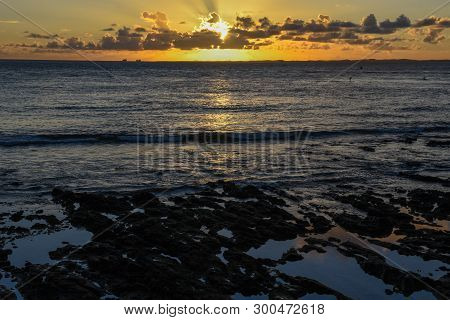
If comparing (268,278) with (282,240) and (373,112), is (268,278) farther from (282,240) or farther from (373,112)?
(373,112)

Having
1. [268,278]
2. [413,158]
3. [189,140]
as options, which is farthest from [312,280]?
[189,140]

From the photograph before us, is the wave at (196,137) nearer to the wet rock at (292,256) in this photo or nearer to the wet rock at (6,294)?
the wet rock at (292,256)

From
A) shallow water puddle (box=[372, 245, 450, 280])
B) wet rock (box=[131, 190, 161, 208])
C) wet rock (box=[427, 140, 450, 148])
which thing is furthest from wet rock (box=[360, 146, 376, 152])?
wet rock (box=[131, 190, 161, 208])

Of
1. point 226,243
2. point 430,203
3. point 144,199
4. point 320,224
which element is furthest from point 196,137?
point 226,243

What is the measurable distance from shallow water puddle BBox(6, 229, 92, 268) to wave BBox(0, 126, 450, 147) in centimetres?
1949

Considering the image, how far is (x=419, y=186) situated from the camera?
22.8 m

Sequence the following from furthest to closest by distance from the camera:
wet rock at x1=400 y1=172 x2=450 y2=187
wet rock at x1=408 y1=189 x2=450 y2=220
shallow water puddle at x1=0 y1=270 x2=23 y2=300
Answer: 1. wet rock at x1=400 y1=172 x2=450 y2=187
2. wet rock at x1=408 y1=189 x2=450 y2=220
3. shallow water puddle at x1=0 y1=270 x2=23 y2=300

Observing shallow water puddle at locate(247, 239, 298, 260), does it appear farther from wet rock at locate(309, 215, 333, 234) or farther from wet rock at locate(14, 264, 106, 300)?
wet rock at locate(14, 264, 106, 300)

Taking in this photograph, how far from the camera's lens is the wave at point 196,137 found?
113ft

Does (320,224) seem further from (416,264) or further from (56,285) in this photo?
(56,285)

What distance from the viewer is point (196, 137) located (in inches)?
1478

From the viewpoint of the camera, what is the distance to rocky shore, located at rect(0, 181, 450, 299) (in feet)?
40.1

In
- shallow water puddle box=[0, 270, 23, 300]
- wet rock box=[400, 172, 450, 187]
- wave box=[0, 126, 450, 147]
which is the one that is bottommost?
shallow water puddle box=[0, 270, 23, 300]

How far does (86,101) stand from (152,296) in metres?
55.3
